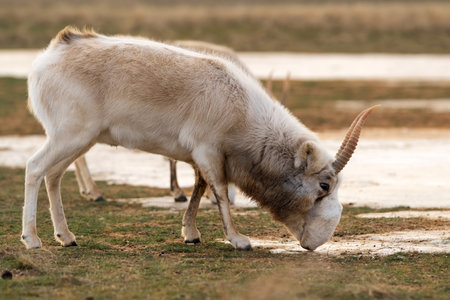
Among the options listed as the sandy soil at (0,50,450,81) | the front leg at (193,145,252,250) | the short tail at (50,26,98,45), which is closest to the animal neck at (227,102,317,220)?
the front leg at (193,145,252,250)

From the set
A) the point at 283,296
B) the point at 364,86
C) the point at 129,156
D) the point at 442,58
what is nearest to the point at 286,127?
the point at 283,296

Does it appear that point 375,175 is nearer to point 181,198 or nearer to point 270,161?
point 181,198

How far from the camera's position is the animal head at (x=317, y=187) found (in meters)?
7.91

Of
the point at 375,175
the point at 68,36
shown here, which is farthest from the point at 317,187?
the point at 375,175

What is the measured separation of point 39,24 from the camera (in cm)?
4538

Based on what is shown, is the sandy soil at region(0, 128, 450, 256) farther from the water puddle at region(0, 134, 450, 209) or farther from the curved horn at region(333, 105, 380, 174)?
the curved horn at region(333, 105, 380, 174)

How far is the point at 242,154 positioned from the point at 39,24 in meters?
39.2

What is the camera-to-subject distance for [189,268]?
714 centimetres

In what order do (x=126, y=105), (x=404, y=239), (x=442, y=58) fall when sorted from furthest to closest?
(x=442, y=58) → (x=404, y=239) → (x=126, y=105)

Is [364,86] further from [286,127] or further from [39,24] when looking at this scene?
[39,24]

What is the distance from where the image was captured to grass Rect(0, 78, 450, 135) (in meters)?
19.3

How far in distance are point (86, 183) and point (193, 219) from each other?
3378mm

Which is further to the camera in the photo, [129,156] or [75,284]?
[129,156]

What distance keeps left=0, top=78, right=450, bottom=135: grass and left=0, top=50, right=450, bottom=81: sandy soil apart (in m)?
2.14
